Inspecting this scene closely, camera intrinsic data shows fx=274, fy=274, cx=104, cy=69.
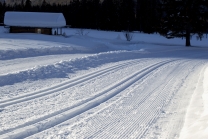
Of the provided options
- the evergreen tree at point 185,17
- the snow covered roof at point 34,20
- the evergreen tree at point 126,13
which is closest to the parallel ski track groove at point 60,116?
the evergreen tree at point 185,17

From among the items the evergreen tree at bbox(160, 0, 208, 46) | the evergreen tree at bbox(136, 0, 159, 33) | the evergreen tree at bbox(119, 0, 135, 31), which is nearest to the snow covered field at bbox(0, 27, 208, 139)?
the evergreen tree at bbox(160, 0, 208, 46)

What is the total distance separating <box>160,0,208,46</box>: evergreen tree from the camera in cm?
3288

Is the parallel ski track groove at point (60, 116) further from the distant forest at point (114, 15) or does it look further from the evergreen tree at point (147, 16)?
the evergreen tree at point (147, 16)

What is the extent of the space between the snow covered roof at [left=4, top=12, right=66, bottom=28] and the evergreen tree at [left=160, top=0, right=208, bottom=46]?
20.3m

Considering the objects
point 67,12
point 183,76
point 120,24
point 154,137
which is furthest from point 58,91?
point 67,12

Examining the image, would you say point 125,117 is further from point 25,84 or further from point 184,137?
point 25,84

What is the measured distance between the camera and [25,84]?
29.8 feet

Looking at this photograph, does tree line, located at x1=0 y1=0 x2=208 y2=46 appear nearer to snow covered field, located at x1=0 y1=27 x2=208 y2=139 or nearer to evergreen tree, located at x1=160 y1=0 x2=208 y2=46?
evergreen tree, located at x1=160 y1=0 x2=208 y2=46

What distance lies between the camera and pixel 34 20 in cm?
4709

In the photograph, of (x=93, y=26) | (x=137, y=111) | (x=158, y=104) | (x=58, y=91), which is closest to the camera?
(x=137, y=111)

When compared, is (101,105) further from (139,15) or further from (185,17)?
(139,15)

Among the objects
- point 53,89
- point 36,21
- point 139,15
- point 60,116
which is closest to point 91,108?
point 60,116

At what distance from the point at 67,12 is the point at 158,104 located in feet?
258

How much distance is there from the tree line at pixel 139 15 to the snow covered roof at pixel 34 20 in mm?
16663
